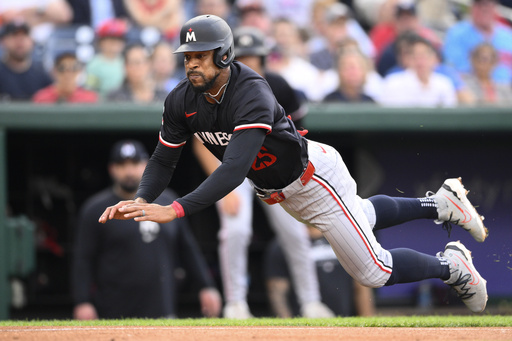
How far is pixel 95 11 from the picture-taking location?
8.52m

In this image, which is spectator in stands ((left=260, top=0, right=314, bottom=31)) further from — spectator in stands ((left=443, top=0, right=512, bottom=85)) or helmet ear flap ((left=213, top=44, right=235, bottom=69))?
helmet ear flap ((left=213, top=44, right=235, bottom=69))

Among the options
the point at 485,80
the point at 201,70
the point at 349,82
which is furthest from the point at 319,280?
the point at 201,70

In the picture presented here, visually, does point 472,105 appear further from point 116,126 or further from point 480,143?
point 116,126

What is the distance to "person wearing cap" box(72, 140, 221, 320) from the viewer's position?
668 cm

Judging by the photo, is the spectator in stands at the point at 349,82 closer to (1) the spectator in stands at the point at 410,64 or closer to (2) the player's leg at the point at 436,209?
(1) the spectator in stands at the point at 410,64

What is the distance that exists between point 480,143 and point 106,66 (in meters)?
4.10

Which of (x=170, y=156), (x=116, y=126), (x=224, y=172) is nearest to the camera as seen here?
(x=224, y=172)

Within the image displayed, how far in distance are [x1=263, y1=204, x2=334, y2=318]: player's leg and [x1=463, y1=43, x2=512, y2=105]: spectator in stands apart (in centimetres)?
262

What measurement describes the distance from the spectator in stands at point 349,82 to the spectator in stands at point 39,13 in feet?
9.54

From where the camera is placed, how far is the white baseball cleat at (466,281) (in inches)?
194

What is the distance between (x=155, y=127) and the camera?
775cm

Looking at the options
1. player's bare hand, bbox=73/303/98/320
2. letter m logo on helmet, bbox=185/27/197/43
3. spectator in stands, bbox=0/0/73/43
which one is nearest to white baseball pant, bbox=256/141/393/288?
letter m logo on helmet, bbox=185/27/197/43

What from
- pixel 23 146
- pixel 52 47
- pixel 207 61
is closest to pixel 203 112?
pixel 207 61

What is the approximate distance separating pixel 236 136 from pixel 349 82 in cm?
421
